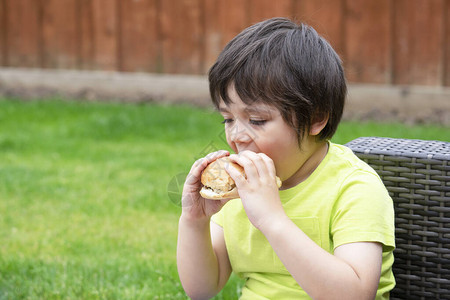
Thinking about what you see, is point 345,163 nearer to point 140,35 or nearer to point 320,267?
point 320,267

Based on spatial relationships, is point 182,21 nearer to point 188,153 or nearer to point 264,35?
point 188,153

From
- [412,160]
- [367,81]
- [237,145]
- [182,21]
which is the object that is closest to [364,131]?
[367,81]

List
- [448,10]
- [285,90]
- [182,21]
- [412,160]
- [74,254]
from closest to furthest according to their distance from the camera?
[285,90] < [412,160] < [74,254] < [448,10] < [182,21]

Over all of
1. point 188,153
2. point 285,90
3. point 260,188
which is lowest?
point 188,153

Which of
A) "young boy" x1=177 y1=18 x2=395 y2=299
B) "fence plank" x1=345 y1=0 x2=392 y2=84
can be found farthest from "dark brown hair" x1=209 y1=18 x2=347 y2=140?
"fence plank" x1=345 y1=0 x2=392 y2=84

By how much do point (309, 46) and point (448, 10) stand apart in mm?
5451

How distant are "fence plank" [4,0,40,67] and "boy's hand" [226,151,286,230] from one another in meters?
7.18

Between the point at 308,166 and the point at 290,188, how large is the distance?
0.08 metres

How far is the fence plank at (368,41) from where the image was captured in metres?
7.23

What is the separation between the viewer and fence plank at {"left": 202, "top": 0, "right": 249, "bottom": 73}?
771 centimetres

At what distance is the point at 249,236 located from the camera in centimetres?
205

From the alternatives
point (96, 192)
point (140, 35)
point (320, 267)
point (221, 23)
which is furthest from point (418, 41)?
point (320, 267)

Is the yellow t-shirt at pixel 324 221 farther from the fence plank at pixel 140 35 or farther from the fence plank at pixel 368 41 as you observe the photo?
the fence plank at pixel 140 35

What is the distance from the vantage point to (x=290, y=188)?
1996mm
